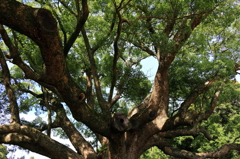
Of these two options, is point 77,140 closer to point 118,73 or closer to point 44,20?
point 118,73

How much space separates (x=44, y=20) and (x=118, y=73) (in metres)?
5.99

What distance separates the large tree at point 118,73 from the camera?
14.0 feet

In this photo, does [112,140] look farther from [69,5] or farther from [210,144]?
[210,144]

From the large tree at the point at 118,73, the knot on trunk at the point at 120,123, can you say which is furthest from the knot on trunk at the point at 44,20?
the knot on trunk at the point at 120,123

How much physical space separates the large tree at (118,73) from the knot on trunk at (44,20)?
2cm

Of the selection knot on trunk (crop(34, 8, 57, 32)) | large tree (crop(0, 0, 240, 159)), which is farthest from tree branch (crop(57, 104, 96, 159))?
knot on trunk (crop(34, 8, 57, 32))

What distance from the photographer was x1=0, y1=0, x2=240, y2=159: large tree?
427cm

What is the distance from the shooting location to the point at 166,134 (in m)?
7.93

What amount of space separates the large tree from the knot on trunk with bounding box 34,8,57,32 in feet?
0.05

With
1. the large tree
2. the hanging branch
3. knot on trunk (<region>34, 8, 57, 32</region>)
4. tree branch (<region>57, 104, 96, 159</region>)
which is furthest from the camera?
tree branch (<region>57, 104, 96, 159</region>)

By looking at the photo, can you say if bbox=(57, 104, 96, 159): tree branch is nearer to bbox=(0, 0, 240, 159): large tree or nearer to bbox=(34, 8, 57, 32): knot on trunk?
bbox=(0, 0, 240, 159): large tree

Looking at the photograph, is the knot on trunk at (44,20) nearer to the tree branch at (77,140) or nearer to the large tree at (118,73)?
the large tree at (118,73)

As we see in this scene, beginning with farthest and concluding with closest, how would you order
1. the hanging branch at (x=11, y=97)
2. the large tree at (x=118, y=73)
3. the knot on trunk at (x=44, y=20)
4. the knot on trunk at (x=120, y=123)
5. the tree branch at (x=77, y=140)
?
the tree branch at (x=77, y=140) < the hanging branch at (x=11, y=97) < the knot on trunk at (x=120, y=123) < the large tree at (x=118, y=73) < the knot on trunk at (x=44, y=20)

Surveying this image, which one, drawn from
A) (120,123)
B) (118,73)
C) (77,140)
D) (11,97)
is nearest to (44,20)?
(120,123)
